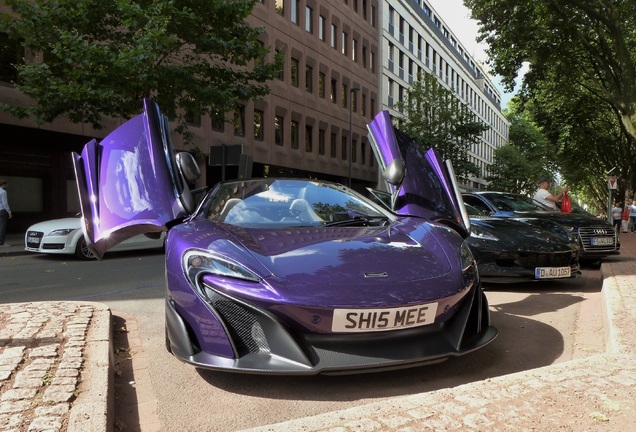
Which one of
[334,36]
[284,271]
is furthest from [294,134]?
[284,271]

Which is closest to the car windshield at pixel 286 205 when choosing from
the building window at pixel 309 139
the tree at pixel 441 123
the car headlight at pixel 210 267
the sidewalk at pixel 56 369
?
the car headlight at pixel 210 267

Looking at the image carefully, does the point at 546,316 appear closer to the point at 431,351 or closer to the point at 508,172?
the point at 431,351

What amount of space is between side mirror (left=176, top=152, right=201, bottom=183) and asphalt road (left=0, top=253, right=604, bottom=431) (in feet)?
4.30

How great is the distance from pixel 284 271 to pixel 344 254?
0.43m

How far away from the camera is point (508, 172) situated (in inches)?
2291

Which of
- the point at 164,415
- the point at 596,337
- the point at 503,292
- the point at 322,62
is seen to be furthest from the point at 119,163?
the point at 322,62

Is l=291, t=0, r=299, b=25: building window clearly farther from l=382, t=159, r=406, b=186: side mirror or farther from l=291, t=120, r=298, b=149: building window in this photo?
l=382, t=159, r=406, b=186: side mirror

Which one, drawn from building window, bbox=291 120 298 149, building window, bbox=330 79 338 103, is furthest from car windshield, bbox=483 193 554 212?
building window, bbox=330 79 338 103

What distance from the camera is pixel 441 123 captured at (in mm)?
32344

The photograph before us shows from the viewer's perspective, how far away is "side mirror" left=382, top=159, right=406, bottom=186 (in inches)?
169

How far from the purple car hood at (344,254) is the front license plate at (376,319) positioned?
0.19 metres

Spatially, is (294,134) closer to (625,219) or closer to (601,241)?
(625,219)

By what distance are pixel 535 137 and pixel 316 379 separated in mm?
67840

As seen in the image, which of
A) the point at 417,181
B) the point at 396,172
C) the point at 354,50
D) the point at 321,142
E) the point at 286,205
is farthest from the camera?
the point at 354,50
